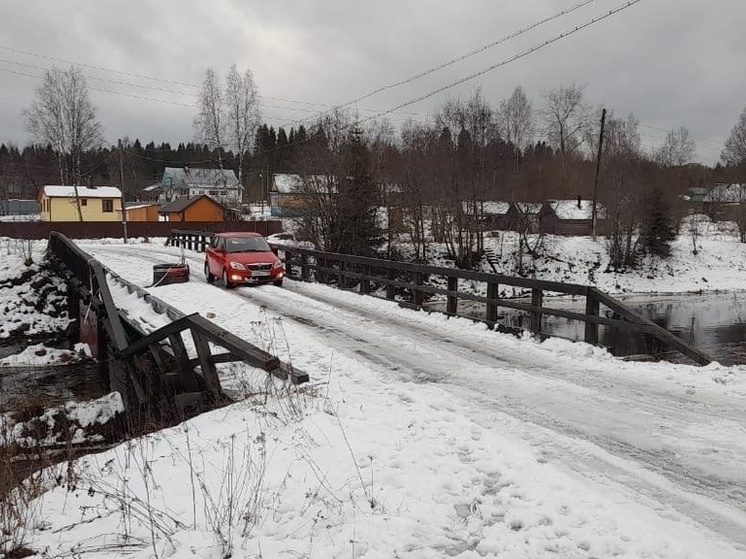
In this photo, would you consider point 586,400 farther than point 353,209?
No

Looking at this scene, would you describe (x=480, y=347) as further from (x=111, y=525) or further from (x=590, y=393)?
(x=111, y=525)

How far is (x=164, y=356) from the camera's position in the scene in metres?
8.91

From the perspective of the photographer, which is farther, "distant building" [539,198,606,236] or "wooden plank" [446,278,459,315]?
"distant building" [539,198,606,236]

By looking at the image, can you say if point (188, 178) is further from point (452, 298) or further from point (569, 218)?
point (452, 298)

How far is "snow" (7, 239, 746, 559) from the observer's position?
3400 millimetres

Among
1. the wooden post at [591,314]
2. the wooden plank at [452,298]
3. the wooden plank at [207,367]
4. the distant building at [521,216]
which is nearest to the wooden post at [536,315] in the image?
the wooden post at [591,314]

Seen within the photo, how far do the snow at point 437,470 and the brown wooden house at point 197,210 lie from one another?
5436 cm

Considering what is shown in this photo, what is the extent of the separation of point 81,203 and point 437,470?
6550cm

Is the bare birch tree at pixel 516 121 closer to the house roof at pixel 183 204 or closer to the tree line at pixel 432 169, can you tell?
the tree line at pixel 432 169

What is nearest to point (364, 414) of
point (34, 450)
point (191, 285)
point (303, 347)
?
point (303, 347)

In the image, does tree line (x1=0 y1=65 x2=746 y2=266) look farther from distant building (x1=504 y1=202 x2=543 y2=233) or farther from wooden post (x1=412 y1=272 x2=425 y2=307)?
wooden post (x1=412 y1=272 x2=425 y2=307)

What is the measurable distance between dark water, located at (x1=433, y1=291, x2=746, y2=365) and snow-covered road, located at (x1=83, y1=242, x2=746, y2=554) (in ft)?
9.23

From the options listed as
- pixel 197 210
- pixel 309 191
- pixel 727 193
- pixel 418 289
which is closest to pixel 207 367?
pixel 418 289

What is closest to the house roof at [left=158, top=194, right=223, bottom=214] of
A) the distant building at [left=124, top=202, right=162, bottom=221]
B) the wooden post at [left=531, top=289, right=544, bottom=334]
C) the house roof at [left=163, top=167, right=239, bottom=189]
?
the distant building at [left=124, top=202, right=162, bottom=221]
